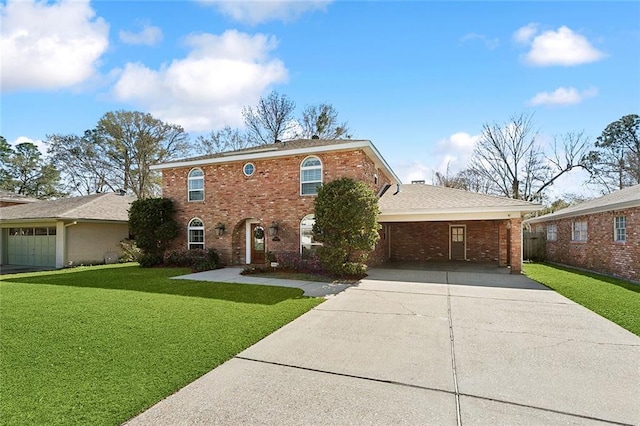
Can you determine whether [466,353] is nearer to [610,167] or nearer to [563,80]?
[563,80]

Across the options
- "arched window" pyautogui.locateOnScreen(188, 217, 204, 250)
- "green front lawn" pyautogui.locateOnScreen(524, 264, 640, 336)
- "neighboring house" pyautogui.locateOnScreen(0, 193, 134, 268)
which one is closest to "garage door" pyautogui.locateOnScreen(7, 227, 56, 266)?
"neighboring house" pyautogui.locateOnScreen(0, 193, 134, 268)

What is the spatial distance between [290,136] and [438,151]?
17835 millimetres

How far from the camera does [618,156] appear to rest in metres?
29.5

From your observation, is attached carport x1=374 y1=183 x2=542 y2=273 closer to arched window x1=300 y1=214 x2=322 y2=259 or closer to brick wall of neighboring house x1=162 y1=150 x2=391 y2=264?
brick wall of neighboring house x1=162 y1=150 x2=391 y2=264

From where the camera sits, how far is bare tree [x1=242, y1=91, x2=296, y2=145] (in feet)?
91.4

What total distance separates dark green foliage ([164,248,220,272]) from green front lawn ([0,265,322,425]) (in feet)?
12.7

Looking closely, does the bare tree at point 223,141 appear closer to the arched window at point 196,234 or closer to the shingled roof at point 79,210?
the shingled roof at point 79,210

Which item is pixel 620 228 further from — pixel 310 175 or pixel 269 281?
pixel 269 281

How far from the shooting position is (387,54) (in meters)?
10.3

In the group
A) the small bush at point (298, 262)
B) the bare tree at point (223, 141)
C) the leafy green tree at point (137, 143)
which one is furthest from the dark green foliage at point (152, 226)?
the leafy green tree at point (137, 143)

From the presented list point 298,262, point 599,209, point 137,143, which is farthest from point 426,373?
point 137,143

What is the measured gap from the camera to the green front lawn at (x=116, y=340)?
3.28 metres

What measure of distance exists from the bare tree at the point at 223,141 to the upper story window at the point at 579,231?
23.3 metres

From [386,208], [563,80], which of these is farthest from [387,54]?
A: [563,80]
